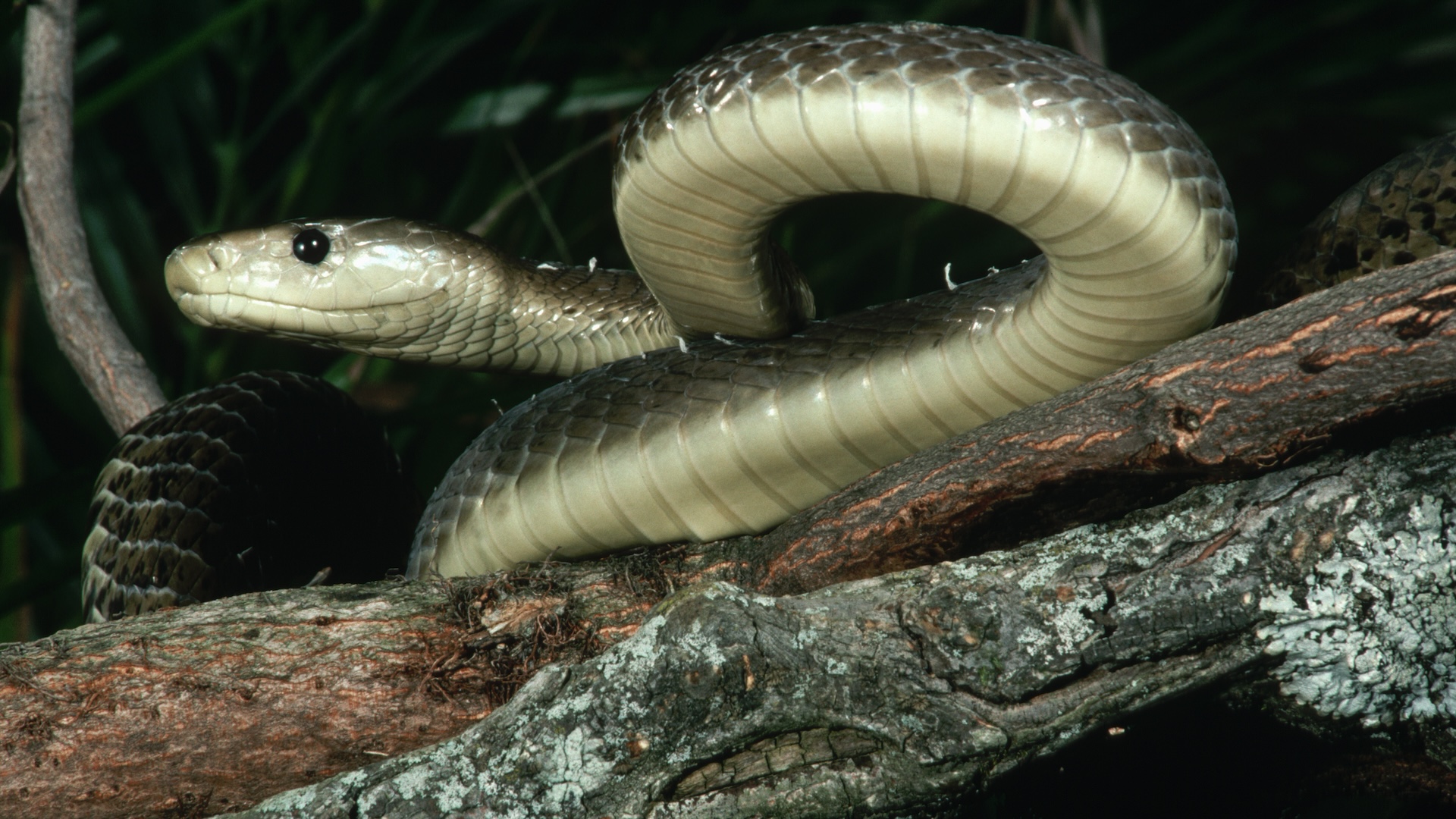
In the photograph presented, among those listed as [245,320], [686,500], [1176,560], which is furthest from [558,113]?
[1176,560]

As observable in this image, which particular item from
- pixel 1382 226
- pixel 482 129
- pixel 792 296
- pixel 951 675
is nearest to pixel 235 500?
pixel 792 296

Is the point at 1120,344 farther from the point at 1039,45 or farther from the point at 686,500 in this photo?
the point at 686,500

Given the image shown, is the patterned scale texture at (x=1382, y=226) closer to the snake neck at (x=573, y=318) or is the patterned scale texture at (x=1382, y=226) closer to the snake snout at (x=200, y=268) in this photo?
the snake neck at (x=573, y=318)

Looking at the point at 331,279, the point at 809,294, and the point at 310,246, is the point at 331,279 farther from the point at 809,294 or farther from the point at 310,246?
the point at 809,294

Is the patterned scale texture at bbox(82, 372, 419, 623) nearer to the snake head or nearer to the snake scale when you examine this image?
the snake scale

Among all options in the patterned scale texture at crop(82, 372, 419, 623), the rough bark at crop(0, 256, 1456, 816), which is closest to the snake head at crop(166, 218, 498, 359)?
the patterned scale texture at crop(82, 372, 419, 623)

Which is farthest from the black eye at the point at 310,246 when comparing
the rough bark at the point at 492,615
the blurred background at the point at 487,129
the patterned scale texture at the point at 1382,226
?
the patterned scale texture at the point at 1382,226

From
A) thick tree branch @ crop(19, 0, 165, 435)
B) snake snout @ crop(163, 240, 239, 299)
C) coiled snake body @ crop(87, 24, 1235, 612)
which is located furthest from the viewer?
thick tree branch @ crop(19, 0, 165, 435)
